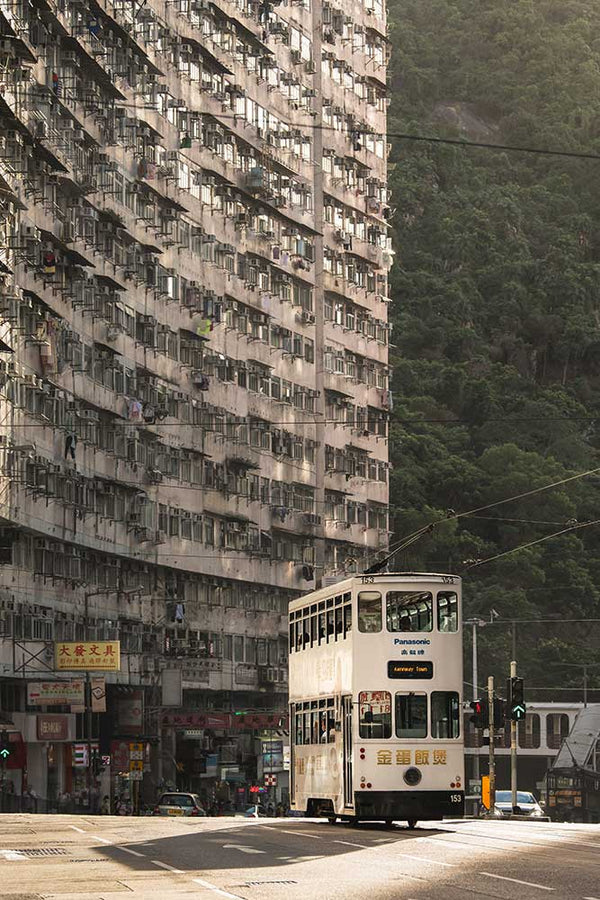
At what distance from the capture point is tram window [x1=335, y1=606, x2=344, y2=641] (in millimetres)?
35406

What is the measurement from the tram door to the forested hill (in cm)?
6519

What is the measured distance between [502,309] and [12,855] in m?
117

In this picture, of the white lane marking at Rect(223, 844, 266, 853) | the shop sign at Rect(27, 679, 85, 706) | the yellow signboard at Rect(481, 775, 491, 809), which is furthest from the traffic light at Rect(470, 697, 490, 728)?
the white lane marking at Rect(223, 844, 266, 853)

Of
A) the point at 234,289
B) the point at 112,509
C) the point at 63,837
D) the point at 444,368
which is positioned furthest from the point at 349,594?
the point at 444,368

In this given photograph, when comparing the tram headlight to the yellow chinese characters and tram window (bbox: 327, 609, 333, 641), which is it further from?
tram window (bbox: 327, 609, 333, 641)

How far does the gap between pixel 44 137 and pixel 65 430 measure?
9399 mm

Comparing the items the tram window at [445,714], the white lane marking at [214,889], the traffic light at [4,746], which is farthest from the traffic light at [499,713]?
the white lane marking at [214,889]

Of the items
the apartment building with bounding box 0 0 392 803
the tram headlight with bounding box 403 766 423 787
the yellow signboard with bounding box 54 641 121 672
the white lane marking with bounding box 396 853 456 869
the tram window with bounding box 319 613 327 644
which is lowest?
the white lane marking with bounding box 396 853 456 869

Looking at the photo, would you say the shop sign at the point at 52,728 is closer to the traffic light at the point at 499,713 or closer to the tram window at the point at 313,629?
the traffic light at the point at 499,713

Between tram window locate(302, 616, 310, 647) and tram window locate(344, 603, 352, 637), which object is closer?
tram window locate(344, 603, 352, 637)

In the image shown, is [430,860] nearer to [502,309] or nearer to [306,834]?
[306,834]

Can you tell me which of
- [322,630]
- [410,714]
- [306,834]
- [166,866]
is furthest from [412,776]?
[166,866]

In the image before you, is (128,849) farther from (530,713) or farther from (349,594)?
(530,713)

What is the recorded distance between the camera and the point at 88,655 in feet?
200
